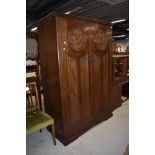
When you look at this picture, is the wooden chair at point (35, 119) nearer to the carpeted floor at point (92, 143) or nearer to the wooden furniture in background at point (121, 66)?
the carpeted floor at point (92, 143)

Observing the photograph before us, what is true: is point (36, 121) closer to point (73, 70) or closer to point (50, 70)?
point (50, 70)

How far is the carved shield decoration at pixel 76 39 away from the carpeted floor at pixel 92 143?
1.45 metres

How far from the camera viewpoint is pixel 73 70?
7.46 ft

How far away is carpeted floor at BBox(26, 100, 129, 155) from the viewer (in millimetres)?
2172

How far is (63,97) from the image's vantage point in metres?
2.18

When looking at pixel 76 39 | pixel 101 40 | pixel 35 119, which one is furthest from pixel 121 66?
pixel 35 119

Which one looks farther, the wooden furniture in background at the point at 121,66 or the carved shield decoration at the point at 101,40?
the wooden furniture in background at the point at 121,66

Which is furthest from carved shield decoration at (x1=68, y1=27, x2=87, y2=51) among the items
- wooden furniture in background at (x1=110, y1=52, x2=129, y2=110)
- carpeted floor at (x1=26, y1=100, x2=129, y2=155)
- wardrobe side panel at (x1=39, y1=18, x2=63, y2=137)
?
carpeted floor at (x1=26, y1=100, x2=129, y2=155)

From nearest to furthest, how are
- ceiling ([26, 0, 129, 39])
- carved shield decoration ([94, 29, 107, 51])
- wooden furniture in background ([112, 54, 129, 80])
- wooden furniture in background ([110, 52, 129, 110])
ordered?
carved shield decoration ([94, 29, 107, 51]), wooden furniture in background ([110, 52, 129, 110]), ceiling ([26, 0, 129, 39]), wooden furniture in background ([112, 54, 129, 80])

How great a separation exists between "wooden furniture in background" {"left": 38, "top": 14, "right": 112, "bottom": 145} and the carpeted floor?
13cm

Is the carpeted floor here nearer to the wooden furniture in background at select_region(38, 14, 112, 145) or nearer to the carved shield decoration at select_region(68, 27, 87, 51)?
the wooden furniture in background at select_region(38, 14, 112, 145)

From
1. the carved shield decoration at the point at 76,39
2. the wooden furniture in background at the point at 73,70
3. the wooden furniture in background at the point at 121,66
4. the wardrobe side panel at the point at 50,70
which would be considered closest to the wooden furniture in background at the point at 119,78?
the wooden furniture in background at the point at 121,66

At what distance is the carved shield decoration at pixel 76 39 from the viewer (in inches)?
85.7

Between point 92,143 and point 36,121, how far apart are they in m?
0.93
